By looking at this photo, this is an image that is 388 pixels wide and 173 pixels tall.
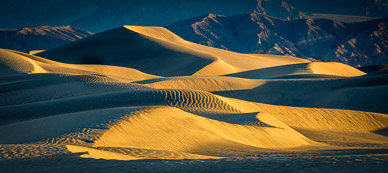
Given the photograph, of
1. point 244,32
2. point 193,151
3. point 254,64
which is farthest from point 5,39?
point 193,151

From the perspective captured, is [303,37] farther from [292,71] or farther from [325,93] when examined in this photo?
[325,93]

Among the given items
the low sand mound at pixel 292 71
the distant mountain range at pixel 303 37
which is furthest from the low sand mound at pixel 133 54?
the distant mountain range at pixel 303 37

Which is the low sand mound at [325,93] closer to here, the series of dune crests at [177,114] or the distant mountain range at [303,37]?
the series of dune crests at [177,114]

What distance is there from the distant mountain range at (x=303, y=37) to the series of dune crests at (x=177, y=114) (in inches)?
4404

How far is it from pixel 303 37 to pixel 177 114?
169838 mm

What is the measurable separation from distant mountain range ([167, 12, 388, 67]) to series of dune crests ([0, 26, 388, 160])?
11186 cm

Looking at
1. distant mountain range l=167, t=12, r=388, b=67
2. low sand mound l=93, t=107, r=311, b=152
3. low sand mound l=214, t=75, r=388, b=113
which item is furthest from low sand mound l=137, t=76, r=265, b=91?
distant mountain range l=167, t=12, r=388, b=67

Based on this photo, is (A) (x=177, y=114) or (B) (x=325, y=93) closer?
(A) (x=177, y=114)

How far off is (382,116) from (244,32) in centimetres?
16974

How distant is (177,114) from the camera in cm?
1372

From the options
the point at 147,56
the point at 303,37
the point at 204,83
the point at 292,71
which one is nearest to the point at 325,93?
the point at 204,83

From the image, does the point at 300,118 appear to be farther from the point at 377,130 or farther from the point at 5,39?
the point at 5,39

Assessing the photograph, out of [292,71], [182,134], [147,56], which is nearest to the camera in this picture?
[182,134]

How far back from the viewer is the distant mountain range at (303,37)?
154m
